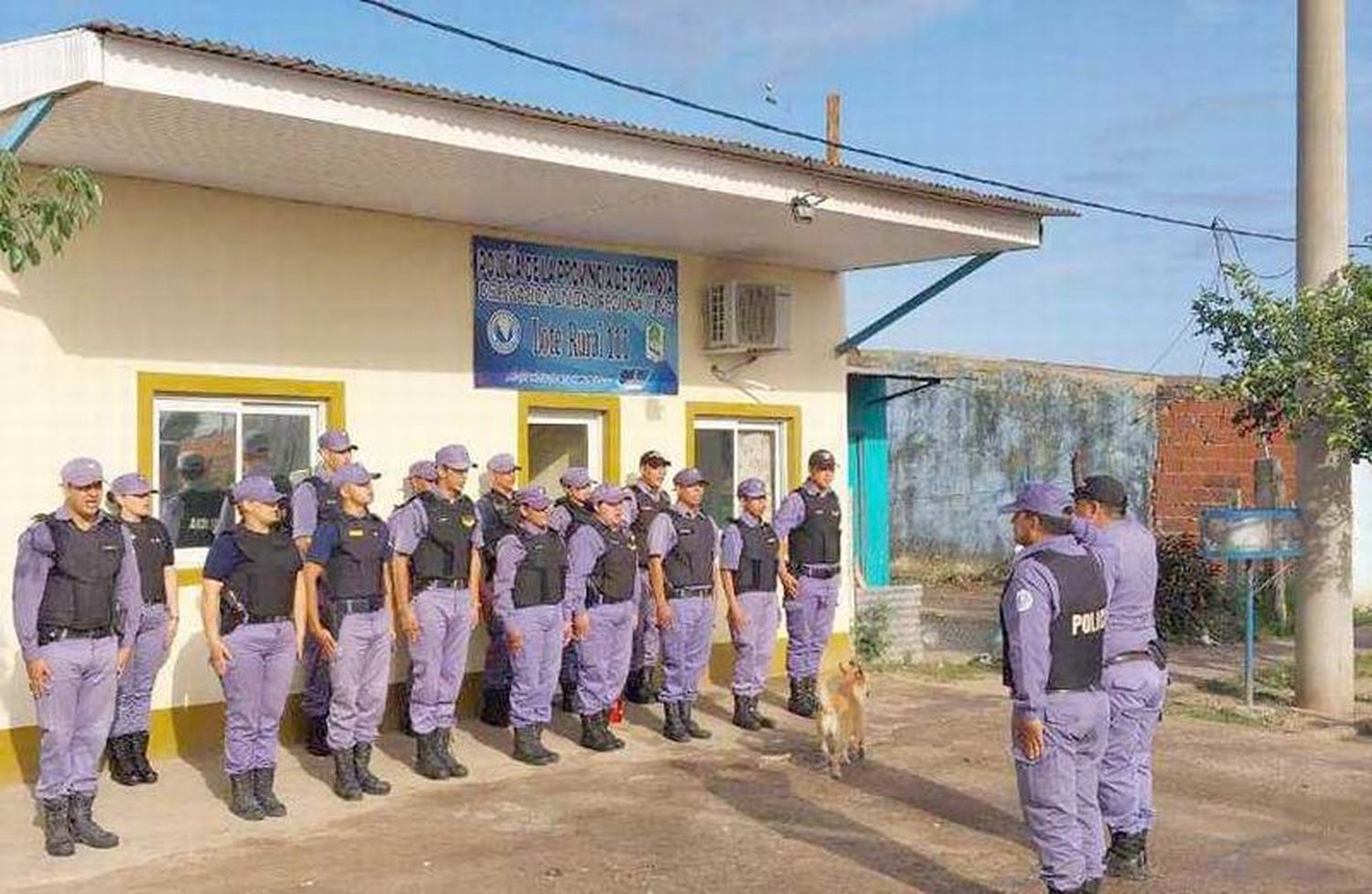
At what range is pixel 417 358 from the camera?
10852mm

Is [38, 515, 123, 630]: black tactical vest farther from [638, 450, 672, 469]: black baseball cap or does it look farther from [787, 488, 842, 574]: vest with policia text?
[787, 488, 842, 574]: vest with policia text

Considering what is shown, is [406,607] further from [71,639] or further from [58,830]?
[58,830]

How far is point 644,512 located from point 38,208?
19.1 ft

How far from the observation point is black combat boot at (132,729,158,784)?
8.93 meters

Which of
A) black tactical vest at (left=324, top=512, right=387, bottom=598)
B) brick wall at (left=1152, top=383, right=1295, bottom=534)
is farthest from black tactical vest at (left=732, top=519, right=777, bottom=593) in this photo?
brick wall at (left=1152, top=383, right=1295, bottom=534)

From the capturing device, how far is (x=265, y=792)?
8.28m

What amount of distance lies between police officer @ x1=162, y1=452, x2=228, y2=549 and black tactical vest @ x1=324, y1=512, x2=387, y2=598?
162 centimetres

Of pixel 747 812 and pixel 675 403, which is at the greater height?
pixel 675 403

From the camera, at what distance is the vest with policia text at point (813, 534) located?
37.5ft

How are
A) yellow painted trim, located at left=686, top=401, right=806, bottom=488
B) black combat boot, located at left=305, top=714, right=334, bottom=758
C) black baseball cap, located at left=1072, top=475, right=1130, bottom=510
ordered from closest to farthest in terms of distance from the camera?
black baseball cap, located at left=1072, top=475, right=1130, bottom=510, black combat boot, located at left=305, top=714, right=334, bottom=758, yellow painted trim, located at left=686, top=401, right=806, bottom=488

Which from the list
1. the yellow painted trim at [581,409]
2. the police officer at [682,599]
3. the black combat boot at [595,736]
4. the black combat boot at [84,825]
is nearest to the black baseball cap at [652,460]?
the police officer at [682,599]

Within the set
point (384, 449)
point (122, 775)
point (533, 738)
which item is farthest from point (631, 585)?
point (122, 775)

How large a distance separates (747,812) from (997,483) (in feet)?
52.7

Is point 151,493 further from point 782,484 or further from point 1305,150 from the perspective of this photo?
point 1305,150
